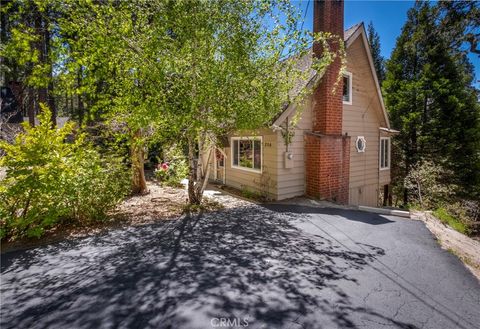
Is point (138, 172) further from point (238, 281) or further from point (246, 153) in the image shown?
point (238, 281)

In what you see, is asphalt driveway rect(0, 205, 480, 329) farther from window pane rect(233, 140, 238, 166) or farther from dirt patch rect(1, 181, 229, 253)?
window pane rect(233, 140, 238, 166)

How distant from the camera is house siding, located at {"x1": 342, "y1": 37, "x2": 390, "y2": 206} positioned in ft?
33.1

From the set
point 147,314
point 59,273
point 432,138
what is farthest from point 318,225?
point 432,138

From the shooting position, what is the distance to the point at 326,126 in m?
8.63

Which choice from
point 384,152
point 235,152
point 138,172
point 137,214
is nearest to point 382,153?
point 384,152

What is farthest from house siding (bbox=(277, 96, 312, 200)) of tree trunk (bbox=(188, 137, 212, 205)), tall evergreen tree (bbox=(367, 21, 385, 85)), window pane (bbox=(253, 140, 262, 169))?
tall evergreen tree (bbox=(367, 21, 385, 85))

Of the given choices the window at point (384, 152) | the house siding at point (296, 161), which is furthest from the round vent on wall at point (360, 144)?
the house siding at point (296, 161)

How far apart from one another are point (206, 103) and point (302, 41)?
2.92m

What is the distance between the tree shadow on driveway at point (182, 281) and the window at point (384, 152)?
9.28 meters

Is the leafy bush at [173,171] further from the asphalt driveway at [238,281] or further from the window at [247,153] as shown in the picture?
the asphalt driveway at [238,281]

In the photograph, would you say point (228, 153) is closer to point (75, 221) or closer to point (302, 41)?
point (302, 41)

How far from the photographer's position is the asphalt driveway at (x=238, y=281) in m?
2.79

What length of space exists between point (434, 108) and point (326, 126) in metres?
11.1

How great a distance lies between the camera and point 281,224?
6.13m
